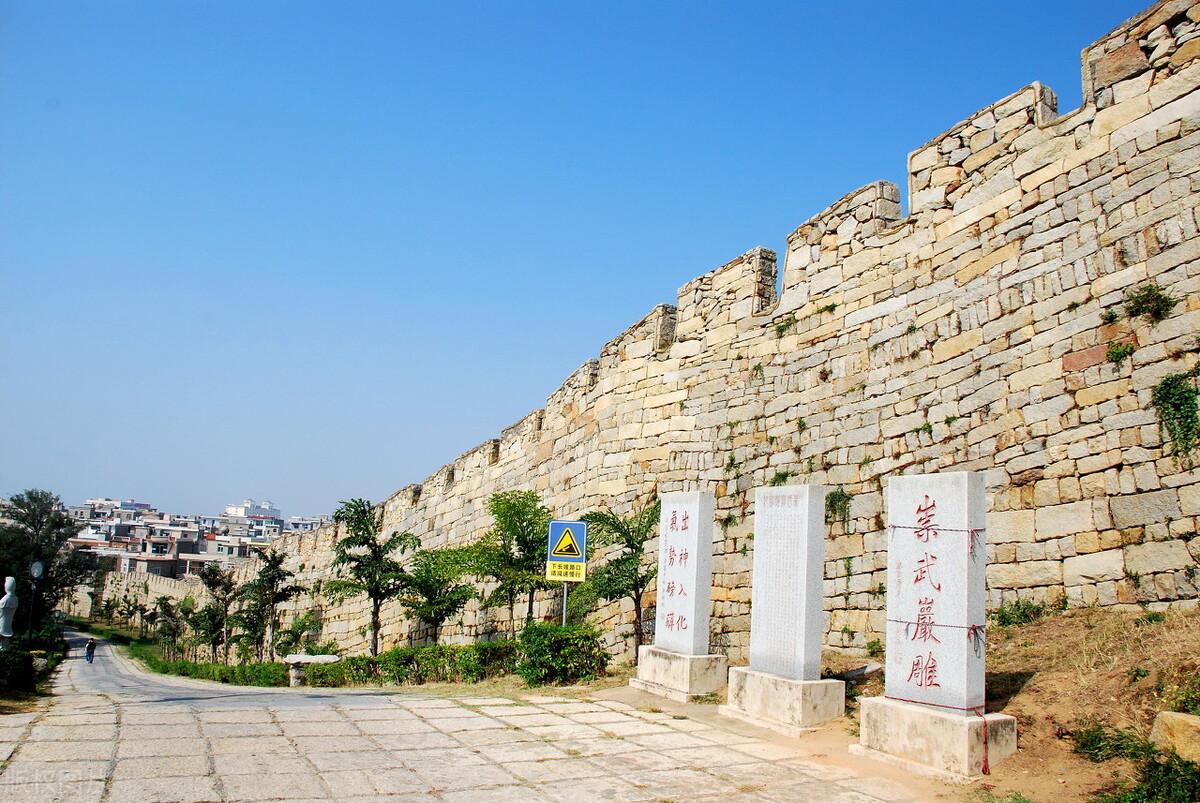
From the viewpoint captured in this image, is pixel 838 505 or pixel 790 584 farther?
pixel 838 505

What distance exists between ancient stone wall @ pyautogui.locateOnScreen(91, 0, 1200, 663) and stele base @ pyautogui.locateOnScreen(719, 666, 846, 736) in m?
2.34

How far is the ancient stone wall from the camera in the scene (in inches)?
274

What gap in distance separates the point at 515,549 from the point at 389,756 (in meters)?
8.43

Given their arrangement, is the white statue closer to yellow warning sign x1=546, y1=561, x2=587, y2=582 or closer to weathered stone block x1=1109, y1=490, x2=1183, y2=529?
yellow warning sign x1=546, y1=561, x2=587, y2=582

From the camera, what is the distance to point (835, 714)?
6391mm

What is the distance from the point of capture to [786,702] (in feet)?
20.7

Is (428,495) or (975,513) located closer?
(975,513)

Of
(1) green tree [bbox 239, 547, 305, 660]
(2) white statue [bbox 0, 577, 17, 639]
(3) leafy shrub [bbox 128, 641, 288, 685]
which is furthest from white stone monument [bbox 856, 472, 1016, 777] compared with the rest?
(1) green tree [bbox 239, 547, 305, 660]

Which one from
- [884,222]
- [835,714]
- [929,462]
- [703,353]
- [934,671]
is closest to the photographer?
[934,671]

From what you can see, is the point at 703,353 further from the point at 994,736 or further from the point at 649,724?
the point at 994,736

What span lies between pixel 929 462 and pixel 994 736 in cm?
408

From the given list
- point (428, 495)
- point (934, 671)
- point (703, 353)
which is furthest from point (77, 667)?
point (934, 671)

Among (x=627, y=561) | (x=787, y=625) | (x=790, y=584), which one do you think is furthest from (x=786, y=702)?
(x=627, y=561)

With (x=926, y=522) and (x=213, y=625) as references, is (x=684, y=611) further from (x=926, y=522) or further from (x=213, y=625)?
(x=213, y=625)
